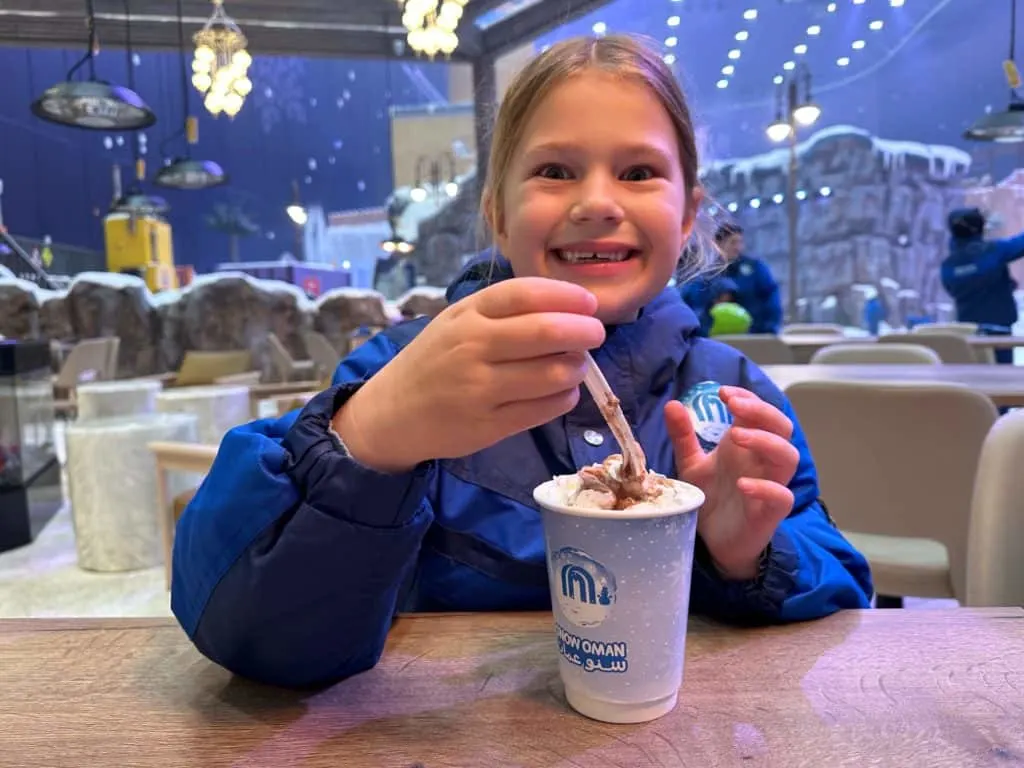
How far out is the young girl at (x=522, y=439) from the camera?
1.55 feet

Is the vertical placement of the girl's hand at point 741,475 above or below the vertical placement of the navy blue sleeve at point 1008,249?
below

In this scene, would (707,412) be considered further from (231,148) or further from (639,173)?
(231,148)

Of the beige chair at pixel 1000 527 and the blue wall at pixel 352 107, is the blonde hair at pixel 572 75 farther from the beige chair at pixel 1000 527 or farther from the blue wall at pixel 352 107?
the blue wall at pixel 352 107

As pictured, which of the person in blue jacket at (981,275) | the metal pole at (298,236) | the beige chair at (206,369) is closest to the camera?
the person in blue jacket at (981,275)

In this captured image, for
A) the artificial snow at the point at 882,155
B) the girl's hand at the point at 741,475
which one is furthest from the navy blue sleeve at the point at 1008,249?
the artificial snow at the point at 882,155

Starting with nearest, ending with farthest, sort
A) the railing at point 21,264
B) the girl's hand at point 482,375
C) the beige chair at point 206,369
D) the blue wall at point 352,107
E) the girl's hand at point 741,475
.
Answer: the girl's hand at point 482,375 < the girl's hand at point 741,475 < the beige chair at point 206,369 < the railing at point 21,264 < the blue wall at point 352,107

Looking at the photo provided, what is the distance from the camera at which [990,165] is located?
870 centimetres

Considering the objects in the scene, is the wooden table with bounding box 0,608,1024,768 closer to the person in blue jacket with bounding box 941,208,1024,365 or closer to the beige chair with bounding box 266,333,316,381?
the person in blue jacket with bounding box 941,208,1024,365

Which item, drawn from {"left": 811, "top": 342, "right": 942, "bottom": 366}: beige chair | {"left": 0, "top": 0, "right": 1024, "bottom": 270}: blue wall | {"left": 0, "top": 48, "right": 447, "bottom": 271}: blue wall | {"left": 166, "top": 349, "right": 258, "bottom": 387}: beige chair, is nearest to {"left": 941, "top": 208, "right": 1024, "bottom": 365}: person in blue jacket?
{"left": 811, "top": 342, "right": 942, "bottom": 366}: beige chair

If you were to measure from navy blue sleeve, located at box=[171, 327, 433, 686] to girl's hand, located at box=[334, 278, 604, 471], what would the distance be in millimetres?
31

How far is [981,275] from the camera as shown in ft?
18.0

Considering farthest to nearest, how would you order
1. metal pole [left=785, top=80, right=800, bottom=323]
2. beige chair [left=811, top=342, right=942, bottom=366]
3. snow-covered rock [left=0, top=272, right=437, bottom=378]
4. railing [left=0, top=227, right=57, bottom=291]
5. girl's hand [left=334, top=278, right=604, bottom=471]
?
railing [left=0, top=227, right=57, bottom=291], snow-covered rock [left=0, top=272, right=437, bottom=378], metal pole [left=785, top=80, right=800, bottom=323], beige chair [left=811, top=342, right=942, bottom=366], girl's hand [left=334, top=278, right=604, bottom=471]

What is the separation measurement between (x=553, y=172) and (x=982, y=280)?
5.83 meters

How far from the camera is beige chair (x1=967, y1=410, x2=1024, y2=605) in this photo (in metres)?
0.94
